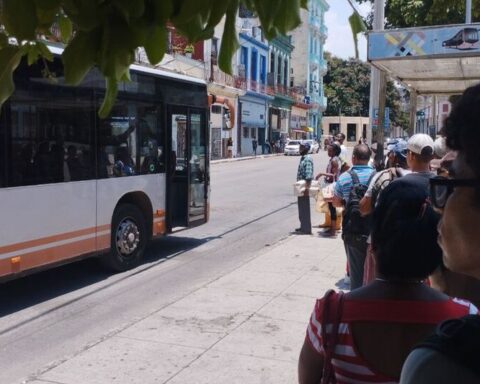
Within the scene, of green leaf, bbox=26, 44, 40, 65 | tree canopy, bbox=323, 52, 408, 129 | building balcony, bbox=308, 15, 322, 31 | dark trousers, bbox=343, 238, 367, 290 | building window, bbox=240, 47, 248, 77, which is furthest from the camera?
tree canopy, bbox=323, 52, 408, 129

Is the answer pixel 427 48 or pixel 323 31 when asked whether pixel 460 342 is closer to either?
pixel 427 48

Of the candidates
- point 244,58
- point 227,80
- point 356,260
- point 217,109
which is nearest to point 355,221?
point 356,260

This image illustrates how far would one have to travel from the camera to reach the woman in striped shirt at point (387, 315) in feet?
6.91

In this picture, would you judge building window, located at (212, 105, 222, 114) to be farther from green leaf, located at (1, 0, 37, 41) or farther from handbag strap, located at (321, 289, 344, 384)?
green leaf, located at (1, 0, 37, 41)

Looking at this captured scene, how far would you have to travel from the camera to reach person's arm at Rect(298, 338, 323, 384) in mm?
2189

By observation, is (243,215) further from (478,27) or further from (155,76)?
(478,27)

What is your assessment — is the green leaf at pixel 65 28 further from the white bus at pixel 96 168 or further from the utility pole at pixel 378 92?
the utility pole at pixel 378 92

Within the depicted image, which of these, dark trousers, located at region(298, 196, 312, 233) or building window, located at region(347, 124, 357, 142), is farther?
building window, located at region(347, 124, 357, 142)

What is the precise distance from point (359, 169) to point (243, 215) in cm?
801

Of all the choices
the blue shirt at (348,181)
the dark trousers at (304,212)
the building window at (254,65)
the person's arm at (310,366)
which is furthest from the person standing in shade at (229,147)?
the person's arm at (310,366)

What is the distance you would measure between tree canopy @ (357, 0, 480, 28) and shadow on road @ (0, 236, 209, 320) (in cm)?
567

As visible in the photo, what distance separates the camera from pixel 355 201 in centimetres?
612

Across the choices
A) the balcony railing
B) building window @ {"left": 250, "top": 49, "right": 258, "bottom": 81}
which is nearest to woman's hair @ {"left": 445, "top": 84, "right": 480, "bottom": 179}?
the balcony railing

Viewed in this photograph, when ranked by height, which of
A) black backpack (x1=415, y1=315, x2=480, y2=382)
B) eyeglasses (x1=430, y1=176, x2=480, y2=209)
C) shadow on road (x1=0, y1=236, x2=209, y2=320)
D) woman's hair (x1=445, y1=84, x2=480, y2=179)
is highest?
woman's hair (x1=445, y1=84, x2=480, y2=179)
